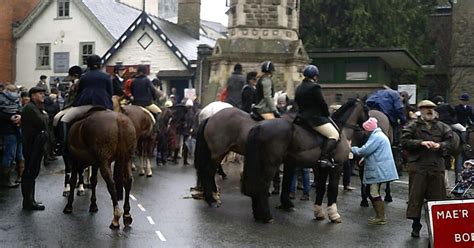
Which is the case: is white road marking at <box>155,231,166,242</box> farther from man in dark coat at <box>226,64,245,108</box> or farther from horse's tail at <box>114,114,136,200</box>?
man in dark coat at <box>226,64,245,108</box>

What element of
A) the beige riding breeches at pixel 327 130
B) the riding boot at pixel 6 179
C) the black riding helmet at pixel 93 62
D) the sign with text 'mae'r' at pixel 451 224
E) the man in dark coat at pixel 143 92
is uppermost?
the black riding helmet at pixel 93 62

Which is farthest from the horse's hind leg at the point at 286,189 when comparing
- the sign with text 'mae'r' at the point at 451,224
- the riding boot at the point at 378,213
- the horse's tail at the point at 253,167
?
the sign with text 'mae'r' at the point at 451,224

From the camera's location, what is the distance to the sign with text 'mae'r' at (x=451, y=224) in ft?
21.3

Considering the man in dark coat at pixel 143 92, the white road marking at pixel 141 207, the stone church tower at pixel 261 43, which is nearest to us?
the white road marking at pixel 141 207

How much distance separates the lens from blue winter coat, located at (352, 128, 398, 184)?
10.5 meters

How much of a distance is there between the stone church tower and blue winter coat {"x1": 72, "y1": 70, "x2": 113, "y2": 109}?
11.8 m

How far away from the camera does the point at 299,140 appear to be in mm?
10484

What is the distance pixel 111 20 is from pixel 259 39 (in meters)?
22.1

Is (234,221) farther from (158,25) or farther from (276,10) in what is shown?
(158,25)

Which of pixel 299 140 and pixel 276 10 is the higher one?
pixel 276 10

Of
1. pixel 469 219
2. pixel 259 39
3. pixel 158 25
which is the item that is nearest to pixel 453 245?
pixel 469 219

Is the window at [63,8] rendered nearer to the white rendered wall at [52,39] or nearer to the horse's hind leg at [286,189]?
the white rendered wall at [52,39]

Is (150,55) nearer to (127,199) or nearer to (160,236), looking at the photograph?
(127,199)

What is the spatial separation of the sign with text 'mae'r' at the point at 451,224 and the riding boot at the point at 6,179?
31.4ft
